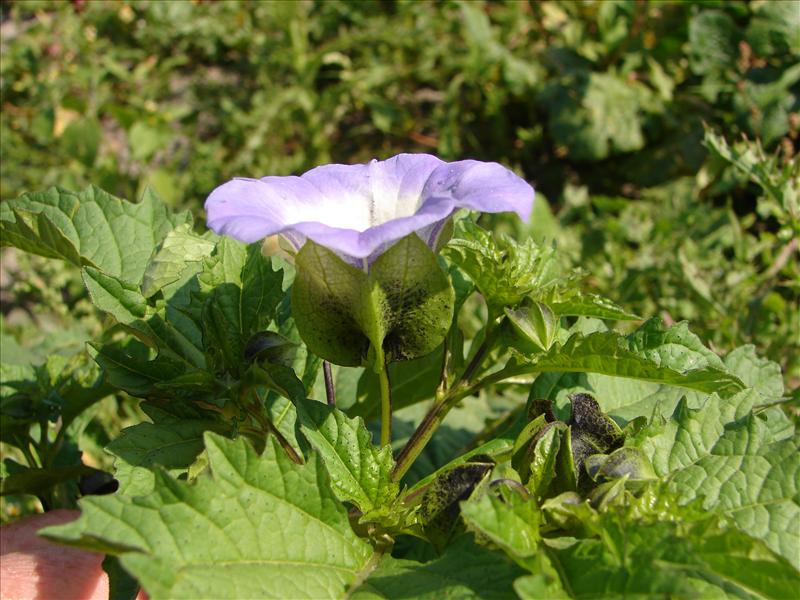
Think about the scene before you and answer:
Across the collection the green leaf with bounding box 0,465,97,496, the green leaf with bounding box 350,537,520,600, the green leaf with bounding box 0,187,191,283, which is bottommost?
the green leaf with bounding box 0,465,97,496

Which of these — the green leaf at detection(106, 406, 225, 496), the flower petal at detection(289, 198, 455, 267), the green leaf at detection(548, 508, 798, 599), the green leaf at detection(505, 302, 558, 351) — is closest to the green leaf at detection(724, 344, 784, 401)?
the green leaf at detection(505, 302, 558, 351)

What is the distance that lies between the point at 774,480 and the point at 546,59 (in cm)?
280

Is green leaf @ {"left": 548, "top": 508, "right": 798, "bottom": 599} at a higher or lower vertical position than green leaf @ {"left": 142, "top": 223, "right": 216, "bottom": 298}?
lower


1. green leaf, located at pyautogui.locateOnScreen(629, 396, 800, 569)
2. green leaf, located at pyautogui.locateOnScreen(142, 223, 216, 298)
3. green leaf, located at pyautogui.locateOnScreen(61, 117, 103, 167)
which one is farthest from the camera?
green leaf, located at pyautogui.locateOnScreen(61, 117, 103, 167)

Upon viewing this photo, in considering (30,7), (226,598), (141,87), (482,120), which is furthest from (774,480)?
(30,7)

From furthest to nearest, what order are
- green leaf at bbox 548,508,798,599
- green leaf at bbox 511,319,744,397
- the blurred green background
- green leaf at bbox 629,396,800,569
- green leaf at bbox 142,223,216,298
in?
the blurred green background, green leaf at bbox 142,223,216,298, green leaf at bbox 511,319,744,397, green leaf at bbox 629,396,800,569, green leaf at bbox 548,508,798,599

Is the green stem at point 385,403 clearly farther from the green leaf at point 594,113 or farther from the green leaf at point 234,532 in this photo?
the green leaf at point 594,113

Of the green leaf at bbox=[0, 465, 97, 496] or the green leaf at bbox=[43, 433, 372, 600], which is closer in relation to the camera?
the green leaf at bbox=[43, 433, 372, 600]

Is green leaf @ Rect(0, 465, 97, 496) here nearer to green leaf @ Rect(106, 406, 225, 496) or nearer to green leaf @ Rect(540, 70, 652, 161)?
green leaf @ Rect(106, 406, 225, 496)

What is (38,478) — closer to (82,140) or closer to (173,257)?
(173,257)

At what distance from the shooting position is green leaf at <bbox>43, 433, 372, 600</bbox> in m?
0.85

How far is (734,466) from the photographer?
1.03 metres

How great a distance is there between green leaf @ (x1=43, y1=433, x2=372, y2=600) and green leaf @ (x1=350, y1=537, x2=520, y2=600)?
4 centimetres

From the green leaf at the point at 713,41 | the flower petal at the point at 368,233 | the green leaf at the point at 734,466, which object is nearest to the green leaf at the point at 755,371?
the green leaf at the point at 734,466
